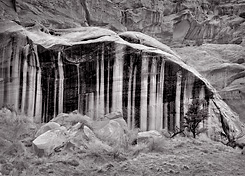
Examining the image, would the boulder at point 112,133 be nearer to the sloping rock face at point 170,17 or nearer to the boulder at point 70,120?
the boulder at point 70,120

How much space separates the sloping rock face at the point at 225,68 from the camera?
3125 centimetres

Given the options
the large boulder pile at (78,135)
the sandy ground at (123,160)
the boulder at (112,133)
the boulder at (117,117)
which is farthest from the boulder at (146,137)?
the boulder at (117,117)

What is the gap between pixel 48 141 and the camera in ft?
60.3

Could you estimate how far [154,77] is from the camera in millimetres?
25453

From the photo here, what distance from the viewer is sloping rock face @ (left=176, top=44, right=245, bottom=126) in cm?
3125

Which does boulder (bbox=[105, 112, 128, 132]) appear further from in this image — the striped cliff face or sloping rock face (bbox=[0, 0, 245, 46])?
sloping rock face (bbox=[0, 0, 245, 46])

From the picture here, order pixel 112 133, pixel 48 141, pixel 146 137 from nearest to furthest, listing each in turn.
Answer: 1. pixel 48 141
2. pixel 112 133
3. pixel 146 137

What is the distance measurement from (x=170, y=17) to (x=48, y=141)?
100 ft

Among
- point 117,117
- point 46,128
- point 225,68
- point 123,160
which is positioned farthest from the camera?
point 225,68

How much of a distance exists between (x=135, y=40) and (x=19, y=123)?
35.0 feet

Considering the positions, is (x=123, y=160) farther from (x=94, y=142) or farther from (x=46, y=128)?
(x=46, y=128)

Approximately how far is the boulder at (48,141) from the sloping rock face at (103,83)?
5920 mm

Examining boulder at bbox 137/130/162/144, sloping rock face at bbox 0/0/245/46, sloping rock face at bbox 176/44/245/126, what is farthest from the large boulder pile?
sloping rock face at bbox 0/0/245/46

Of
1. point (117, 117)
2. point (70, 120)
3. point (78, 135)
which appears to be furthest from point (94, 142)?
point (117, 117)
